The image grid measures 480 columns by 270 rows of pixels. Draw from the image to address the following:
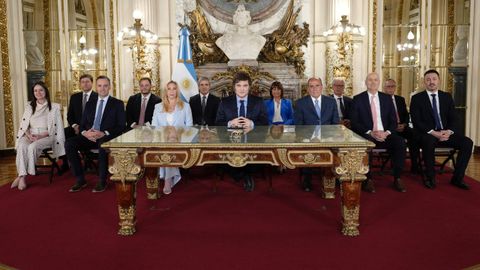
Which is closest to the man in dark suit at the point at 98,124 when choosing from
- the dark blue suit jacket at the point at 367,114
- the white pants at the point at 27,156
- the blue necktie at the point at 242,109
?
the white pants at the point at 27,156

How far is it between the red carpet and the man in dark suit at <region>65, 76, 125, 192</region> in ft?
1.77

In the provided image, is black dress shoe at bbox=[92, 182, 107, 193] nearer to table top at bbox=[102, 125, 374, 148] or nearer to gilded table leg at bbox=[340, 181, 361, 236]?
table top at bbox=[102, 125, 374, 148]

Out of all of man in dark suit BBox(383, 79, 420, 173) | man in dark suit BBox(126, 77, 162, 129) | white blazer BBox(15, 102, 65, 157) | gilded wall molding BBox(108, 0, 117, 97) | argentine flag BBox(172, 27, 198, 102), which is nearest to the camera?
white blazer BBox(15, 102, 65, 157)

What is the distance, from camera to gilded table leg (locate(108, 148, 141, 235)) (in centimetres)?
379

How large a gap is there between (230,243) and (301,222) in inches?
32.3

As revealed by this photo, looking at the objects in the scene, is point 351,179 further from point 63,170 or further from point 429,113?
point 63,170

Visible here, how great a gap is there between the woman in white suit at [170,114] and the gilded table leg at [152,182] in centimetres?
20

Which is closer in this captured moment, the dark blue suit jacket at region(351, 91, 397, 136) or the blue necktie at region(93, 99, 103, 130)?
the dark blue suit jacket at region(351, 91, 397, 136)

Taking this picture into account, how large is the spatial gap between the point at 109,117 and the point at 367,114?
3.17 metres

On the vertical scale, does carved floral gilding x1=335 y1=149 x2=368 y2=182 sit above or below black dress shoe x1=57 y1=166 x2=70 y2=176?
above

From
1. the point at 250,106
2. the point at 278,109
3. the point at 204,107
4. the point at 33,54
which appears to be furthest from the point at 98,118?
the point at 33,54

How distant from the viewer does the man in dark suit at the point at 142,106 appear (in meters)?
6.84

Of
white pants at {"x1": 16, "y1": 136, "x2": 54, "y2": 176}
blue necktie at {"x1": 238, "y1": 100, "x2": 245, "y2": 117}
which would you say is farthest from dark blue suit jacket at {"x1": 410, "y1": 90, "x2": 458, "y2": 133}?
white pants at {"x1": 16, "y1": 136, "x2": 54, "y2": 176}

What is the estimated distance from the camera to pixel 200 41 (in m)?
8.72
